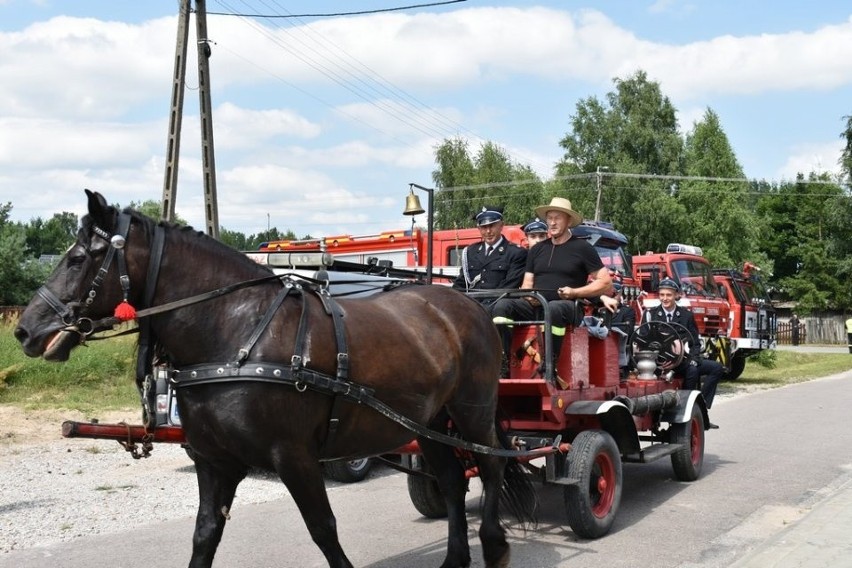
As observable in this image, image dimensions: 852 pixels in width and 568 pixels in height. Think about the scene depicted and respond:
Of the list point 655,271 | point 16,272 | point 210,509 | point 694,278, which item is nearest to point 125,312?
point 210,509

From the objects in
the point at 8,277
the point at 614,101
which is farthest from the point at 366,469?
the point at 614,101

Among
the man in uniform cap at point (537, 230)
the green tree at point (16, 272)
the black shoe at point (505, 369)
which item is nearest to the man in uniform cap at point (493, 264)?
the man in uniform cap at point (537, 230)

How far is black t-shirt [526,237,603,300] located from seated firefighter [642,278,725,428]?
2.97 metres

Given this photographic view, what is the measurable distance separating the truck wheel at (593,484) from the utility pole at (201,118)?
413 inches

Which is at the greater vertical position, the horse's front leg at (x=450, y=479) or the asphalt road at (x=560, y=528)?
the horse's front leg at (x=450, y=479)

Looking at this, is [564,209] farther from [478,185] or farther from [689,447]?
[478,185]

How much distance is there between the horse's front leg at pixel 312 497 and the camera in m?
4.24

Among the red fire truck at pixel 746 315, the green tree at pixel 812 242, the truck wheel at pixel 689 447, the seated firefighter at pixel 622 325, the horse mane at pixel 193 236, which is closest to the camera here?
the horse mane at pixel 193 236

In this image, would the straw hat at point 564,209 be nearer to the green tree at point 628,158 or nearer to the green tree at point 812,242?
the green tree at point 628,158

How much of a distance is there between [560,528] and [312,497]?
3335mm

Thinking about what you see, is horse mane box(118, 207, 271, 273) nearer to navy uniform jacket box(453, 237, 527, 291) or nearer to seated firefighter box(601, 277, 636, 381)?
navy uniform jacket box(453, 237, 527, 291)

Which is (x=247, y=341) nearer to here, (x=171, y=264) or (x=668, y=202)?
(x=171, y=264)

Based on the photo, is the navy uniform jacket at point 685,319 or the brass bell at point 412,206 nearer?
Answer: the navy uniform jacket at point 685,319

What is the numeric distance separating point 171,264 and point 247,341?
55 cm
